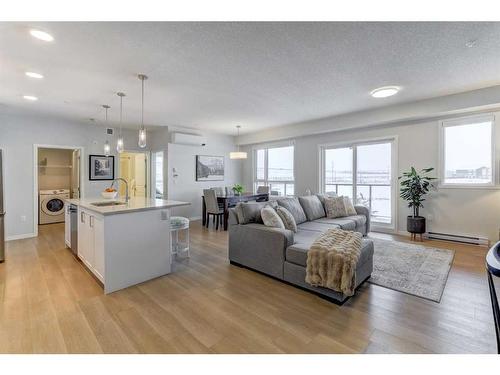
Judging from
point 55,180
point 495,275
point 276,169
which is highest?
point 276,169

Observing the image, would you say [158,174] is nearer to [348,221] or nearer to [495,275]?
[348,221]

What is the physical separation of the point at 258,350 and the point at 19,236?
225 inches

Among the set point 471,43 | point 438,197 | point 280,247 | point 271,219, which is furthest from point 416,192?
point 280,247

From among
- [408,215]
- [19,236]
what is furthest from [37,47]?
[408,215]

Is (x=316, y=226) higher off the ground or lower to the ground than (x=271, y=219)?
lower

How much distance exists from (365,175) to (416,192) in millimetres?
1238

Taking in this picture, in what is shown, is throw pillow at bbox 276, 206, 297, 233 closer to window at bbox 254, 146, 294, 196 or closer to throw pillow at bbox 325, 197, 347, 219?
throw pillow at bbox 325, 197, 347, 219

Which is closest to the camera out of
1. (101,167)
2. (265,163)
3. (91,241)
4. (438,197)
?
(91,241)

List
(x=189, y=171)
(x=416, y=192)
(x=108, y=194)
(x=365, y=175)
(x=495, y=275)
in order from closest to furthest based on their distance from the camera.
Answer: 1. (x=495, y=275)
2. (x=108, y=194)
3. (x=416, y=192)
4. (x=365, y=175)
5. (x=189, y=171)

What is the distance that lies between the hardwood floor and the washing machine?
3571 millimetres

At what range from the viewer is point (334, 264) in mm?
2287

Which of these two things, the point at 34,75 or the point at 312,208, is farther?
the point at 312,208

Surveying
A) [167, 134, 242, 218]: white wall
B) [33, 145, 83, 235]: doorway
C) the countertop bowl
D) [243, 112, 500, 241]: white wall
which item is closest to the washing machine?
[33, 145, 83, 235]: doorway

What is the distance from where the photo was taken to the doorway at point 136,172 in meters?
7.03
